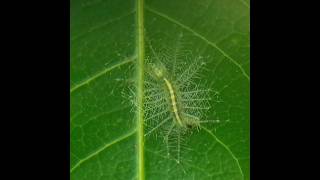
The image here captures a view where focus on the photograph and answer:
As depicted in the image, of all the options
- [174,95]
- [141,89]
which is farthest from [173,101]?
[141,89]

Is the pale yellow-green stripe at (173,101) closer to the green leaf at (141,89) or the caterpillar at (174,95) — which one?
the caterpillar at (174,95)

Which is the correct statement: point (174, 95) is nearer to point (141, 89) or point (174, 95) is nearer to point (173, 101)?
→ point (173, 101)

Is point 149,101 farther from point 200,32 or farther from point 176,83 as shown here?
point 200,32

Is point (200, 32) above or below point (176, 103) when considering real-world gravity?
above

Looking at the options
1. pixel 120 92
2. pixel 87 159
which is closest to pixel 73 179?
pixel 87 159

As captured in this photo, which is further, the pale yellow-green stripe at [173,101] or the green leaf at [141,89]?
the pale yellow-green stripe at [173,101]

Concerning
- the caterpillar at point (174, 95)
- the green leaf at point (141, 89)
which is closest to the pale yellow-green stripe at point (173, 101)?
the caterpillar at point (174, 95)

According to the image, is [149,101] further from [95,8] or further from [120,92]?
[95,8]

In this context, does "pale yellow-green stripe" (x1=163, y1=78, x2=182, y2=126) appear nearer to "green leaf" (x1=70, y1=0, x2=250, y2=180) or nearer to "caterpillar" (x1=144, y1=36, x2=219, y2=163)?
"caterpillar" (x1=144, y1=36, x2=219, y2=163)

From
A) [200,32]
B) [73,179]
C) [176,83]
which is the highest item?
[200,32]
